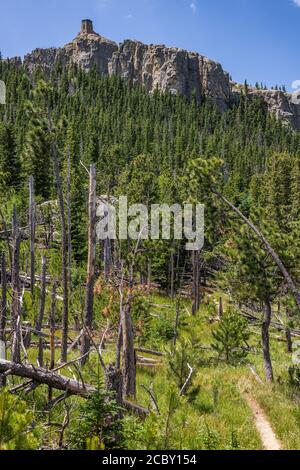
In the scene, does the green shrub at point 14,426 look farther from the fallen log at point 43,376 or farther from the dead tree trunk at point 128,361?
the dead tree trunk at point 128,361

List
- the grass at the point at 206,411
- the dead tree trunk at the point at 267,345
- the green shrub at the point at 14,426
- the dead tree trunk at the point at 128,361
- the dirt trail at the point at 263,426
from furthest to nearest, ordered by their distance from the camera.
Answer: the dead tree trunk at the point at 267,345 → the dead tree trunk at the point at 128,361 → the dirt trail at the point at 263,426 → the grass at the point at 206,411 → the green shrub at the point at 14,426

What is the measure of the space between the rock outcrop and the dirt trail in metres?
151

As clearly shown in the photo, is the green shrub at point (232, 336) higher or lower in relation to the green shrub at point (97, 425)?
lower

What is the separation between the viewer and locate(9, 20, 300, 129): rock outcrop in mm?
156125

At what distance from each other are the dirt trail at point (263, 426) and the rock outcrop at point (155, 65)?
5936 inches

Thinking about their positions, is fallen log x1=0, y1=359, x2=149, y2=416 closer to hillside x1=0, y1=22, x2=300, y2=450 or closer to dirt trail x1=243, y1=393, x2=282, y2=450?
hillside x1=0, y1=22, x2=300, y2=450

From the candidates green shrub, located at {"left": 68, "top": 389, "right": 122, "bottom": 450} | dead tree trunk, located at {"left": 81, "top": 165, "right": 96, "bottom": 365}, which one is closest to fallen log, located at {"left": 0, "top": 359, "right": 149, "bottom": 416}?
green shrub, located at {"left": 68, "top": 389, "right": 122, "bottom": 450}

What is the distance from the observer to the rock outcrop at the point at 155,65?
156125 millimetres

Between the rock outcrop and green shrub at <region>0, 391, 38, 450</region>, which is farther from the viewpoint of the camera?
the rock outcrop

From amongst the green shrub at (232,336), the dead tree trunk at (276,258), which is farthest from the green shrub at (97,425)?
the green shrub at (232,336)

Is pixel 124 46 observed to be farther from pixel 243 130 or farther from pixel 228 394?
pixel 228 394

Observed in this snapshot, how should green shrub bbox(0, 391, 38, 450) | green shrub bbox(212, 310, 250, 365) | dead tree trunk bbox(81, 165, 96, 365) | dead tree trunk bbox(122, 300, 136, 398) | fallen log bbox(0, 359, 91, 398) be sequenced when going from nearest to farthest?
green shrub bbox(0, 391, 38, 450) < fallen log bbox(0, 359, 91, 398) < dead tree trunk bbox(122, 300, 136, 398) < dead tree trunk bbox(81, 165, 96, 365) < green shrub bbox(212, 310, 250, 365)

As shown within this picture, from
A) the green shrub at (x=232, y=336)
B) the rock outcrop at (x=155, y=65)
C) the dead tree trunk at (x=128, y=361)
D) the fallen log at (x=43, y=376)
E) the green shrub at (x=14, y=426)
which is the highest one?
the rock outcrop at (x=155, y=65)
